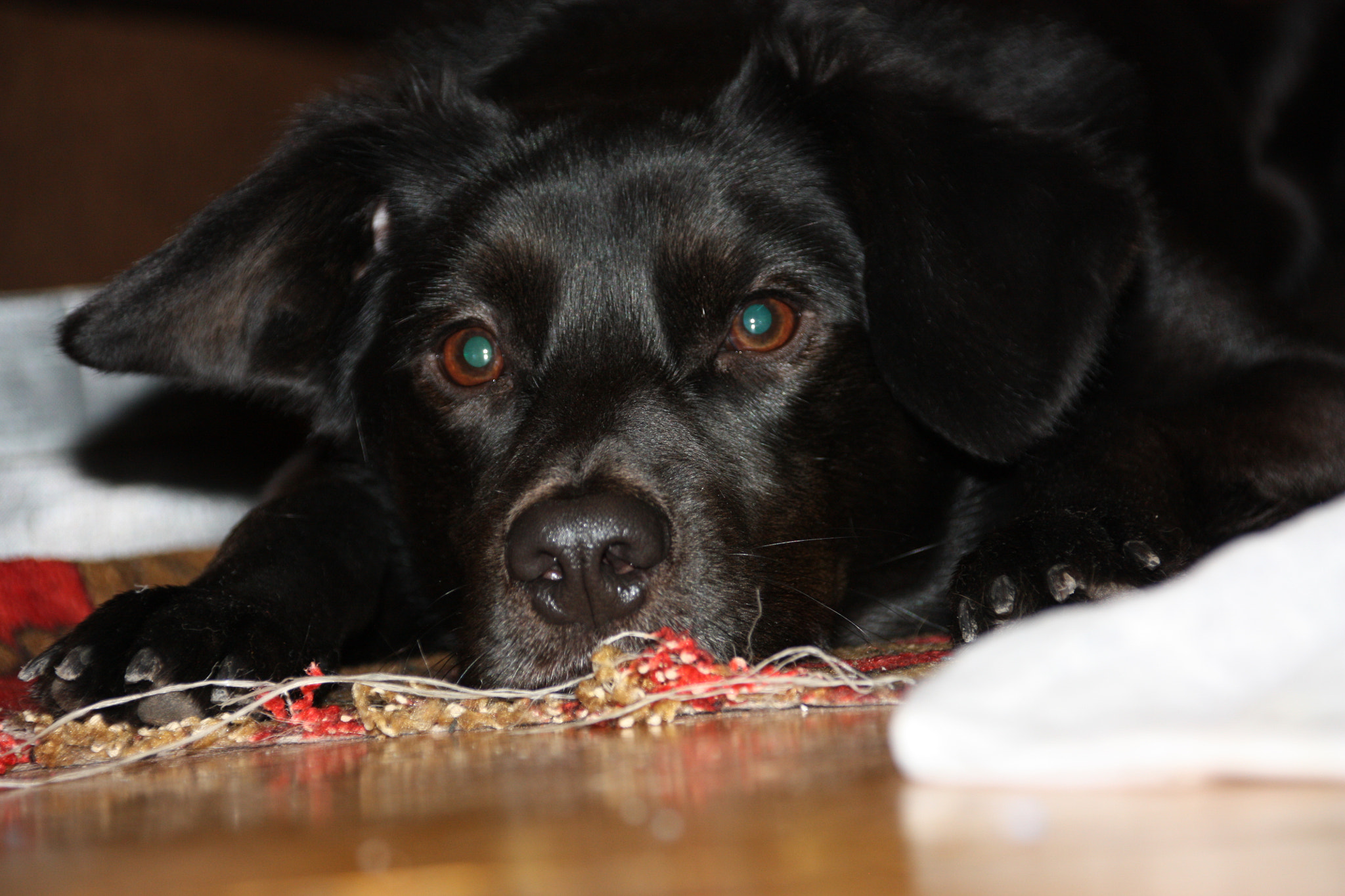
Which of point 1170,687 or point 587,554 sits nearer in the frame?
point 1170,687

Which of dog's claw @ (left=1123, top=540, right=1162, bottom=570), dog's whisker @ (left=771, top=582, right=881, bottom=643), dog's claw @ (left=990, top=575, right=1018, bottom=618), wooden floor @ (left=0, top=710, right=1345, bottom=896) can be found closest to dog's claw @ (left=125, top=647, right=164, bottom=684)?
wooden floor @ (left=0, top=710, right=1345, bottom=896)

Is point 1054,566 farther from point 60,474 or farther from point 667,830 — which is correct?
point 60,474

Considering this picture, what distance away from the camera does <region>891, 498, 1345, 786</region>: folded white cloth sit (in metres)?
0.86

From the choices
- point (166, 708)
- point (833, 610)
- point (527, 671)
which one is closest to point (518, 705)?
point (527, 671)

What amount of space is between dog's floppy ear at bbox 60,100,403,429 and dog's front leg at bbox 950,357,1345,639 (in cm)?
129

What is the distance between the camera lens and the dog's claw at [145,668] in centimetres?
167

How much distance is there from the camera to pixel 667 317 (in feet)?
6.48

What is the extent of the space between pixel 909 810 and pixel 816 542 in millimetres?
1083

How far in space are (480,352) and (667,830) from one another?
1.29 m

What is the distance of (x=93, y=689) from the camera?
168 cm

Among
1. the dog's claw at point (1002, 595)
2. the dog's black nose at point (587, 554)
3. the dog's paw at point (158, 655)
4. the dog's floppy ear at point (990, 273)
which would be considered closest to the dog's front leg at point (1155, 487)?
the dog's claw at point (1002, 595)

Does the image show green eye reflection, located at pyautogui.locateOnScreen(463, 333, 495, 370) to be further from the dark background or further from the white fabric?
the dark background

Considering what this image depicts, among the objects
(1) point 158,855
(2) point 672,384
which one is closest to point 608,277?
(2) point 672,384

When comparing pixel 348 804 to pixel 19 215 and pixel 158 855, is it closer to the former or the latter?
pixel 158 855
